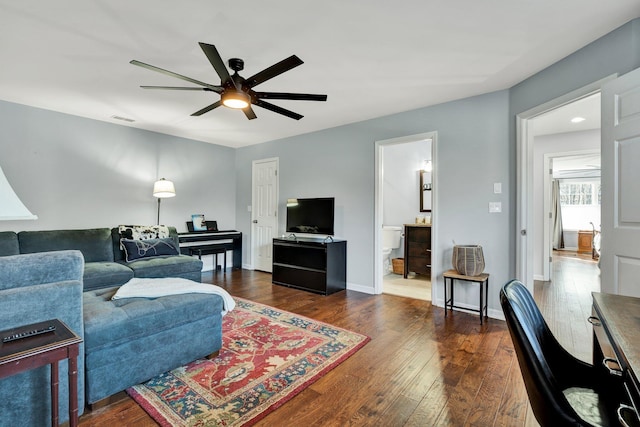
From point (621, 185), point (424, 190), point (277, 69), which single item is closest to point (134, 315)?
point (277, 69)

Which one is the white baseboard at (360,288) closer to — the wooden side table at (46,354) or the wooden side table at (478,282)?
the wooden side table at (478,282)

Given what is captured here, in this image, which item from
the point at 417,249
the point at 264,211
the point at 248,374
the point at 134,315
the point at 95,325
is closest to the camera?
the point at 95,325

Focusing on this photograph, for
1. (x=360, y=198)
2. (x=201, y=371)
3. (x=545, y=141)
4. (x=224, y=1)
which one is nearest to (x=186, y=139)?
(x=360, y=198)

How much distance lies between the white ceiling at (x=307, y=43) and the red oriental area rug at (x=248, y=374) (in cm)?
246

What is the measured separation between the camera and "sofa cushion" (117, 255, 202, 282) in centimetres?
373

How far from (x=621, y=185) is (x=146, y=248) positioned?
16.0 ft

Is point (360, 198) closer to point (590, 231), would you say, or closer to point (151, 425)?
point (151, 425)

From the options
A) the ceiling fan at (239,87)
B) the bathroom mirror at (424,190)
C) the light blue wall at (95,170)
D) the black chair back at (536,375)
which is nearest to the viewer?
the black chair back at (536,375)

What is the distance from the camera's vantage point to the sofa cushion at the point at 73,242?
353 centimetres

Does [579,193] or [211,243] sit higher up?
[579,193]

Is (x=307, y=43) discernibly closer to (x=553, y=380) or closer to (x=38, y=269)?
(x=38, y=269)

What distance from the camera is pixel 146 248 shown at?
163 inches

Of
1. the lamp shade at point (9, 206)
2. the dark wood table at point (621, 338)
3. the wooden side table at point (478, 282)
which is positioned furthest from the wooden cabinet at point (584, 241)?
the lamp shade at point (9, 206)

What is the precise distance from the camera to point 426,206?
5457mm
